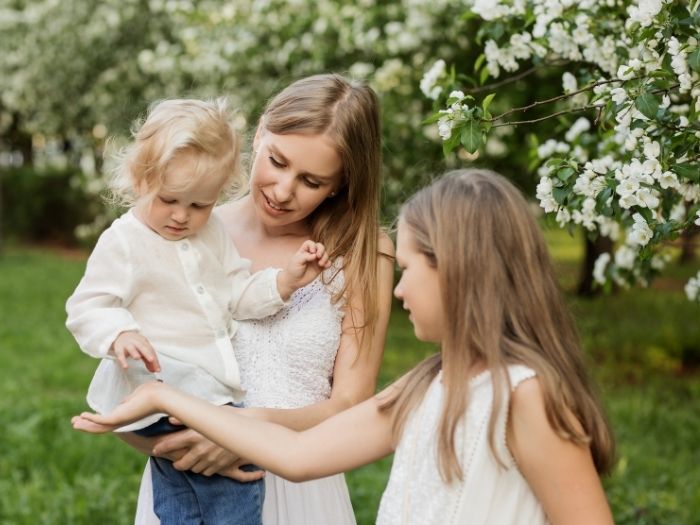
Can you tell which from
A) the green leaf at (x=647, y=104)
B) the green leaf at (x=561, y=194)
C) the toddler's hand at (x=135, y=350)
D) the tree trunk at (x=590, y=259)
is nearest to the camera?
the toddler's hand at (x=135, y=350)

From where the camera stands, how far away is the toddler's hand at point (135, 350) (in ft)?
7.56

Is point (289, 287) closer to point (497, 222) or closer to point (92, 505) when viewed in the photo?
point (497, 222)

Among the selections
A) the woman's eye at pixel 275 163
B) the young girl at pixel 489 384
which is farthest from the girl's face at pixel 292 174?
the young girl at pixel 489 384

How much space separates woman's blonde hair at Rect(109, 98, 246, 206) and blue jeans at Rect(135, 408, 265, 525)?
0.57 metres

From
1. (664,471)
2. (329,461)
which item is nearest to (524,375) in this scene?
(329,461)

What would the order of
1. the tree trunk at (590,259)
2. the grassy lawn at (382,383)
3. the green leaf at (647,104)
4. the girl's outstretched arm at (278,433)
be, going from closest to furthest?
1. the girl's outstretched arm at (278,433)
2. the green leaf at (647,104)
3. the grassy lawn at (382,383)
4. the tree trunk at (590,259)

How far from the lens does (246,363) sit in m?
2.68

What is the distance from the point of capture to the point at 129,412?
7.08 ft

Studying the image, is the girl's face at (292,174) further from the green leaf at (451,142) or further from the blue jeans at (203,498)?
the blue jeans at (203,498)

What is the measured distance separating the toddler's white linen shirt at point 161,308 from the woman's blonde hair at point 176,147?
0.10 meters

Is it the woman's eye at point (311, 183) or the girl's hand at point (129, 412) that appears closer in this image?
the girl's hand at point (129, 412)

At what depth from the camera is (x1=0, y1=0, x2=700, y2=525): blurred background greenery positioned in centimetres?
541

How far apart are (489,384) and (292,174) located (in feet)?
3.02

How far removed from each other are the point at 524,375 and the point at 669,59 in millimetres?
1173
